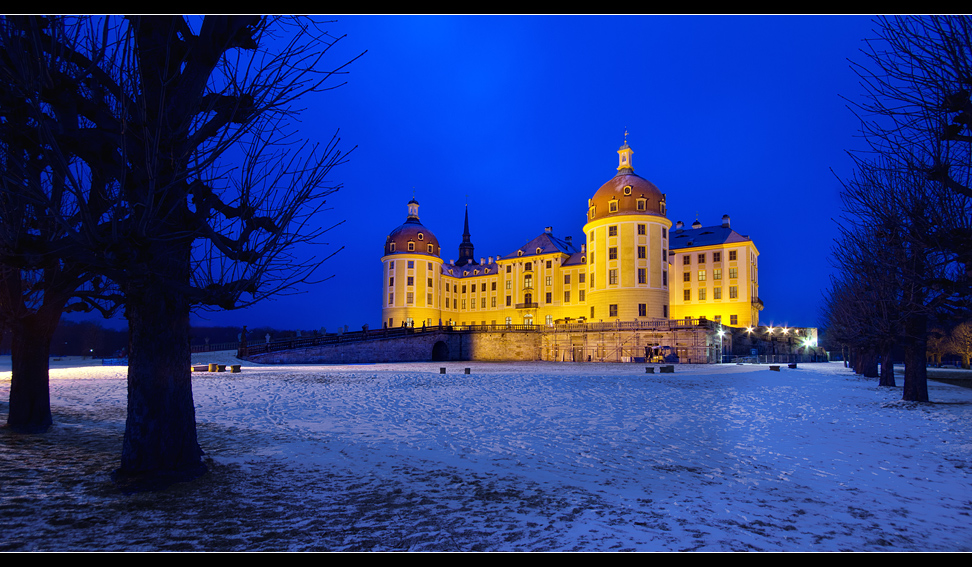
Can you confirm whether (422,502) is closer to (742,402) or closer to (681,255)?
(742,402)

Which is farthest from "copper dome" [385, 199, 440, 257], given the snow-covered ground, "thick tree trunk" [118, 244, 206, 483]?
"thick tree trunk" [118, 244, 206, 483]

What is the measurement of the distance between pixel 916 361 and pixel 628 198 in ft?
117

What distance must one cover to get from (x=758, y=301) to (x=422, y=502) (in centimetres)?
6519

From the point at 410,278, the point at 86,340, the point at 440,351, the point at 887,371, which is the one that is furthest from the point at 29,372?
the point at 86,340

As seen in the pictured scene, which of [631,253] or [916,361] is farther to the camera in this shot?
[631,253]

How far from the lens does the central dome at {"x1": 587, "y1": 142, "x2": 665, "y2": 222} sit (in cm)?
5025

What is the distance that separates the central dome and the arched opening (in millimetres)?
22287

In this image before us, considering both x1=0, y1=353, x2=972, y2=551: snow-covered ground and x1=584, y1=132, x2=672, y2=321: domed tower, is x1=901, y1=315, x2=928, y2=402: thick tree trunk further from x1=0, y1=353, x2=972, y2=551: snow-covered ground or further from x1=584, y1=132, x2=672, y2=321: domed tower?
x1=584, y1=132, x2=672, y2=321: domed tower

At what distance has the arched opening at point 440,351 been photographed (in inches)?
2272

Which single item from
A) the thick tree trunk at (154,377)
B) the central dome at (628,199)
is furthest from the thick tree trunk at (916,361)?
the central dome at (628,199)

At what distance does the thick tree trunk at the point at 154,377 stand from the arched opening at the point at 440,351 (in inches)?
2034

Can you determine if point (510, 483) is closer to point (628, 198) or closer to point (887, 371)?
point (887, 371)

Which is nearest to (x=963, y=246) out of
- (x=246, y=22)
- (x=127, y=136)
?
(x=246, y=22)

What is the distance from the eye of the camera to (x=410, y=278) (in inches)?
2776
